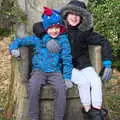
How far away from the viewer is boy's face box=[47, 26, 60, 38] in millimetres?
6359

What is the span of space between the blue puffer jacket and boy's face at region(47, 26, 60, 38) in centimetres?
4

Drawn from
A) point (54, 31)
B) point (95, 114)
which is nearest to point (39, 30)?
point (54, 31)

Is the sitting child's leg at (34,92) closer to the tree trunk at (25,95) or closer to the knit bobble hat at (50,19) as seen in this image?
the tree trunk at (25,95)

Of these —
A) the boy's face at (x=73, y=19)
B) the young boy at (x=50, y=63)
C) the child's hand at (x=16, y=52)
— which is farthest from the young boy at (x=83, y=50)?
the child's hand at (x=16, y=52)

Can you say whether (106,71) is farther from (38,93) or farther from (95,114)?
(38,93)

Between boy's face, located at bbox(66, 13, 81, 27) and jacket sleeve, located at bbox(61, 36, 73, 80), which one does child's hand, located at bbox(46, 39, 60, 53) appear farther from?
boy's face, located at bbox(66, 13, 81, 27)

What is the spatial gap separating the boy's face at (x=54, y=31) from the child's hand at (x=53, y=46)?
8 centimetres

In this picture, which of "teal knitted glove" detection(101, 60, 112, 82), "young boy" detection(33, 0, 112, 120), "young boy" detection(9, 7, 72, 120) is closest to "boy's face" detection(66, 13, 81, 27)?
"young boy" detection(33, 0, 112, 120)

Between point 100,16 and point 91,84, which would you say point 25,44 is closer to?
point 91,84

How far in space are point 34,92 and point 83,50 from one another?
839mm

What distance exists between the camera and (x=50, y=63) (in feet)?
20.7

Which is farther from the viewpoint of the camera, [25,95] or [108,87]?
[108,87]

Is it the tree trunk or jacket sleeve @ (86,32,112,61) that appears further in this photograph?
jacket sleeve @ (86,32,112,61)

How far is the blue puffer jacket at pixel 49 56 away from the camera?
6332mm
